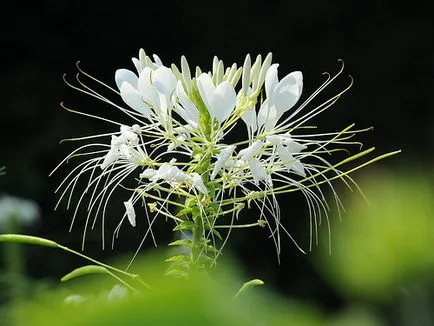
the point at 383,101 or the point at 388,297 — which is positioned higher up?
the point at 383,101

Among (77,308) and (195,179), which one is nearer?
(77,308)

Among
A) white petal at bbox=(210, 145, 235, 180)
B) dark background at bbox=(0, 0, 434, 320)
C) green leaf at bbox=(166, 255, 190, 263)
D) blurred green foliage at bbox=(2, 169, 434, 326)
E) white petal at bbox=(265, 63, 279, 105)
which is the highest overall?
dark background at bbox=(0, 0, 434, 320)

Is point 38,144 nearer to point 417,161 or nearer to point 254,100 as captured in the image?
point 254,100

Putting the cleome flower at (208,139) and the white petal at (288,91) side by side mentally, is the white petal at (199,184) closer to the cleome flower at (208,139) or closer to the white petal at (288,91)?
the cleome flower at (208,139)

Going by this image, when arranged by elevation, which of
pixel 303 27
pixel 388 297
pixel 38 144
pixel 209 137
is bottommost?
pixel 388 297

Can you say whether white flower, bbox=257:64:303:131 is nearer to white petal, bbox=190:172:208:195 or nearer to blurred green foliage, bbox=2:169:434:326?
white petal, bbox=190:172:208:195

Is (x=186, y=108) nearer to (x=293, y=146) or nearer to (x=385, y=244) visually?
(x=293, y=146)

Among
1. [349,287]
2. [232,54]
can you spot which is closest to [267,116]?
[349,287]

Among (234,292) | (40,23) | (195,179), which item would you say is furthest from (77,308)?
(40,23)

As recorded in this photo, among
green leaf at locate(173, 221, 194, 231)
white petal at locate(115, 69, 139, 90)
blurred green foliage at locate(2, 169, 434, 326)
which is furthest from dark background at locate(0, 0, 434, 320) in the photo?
blurred green foliage at locate(2, 169, 434, 326)
